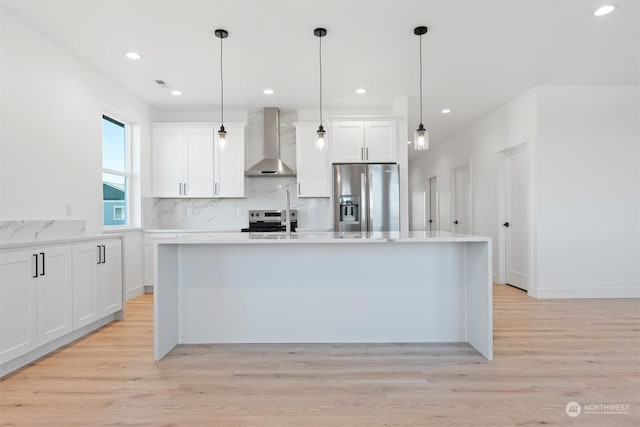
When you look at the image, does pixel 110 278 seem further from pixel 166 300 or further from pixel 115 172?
pixel 115 172

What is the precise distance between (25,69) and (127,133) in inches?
73.1

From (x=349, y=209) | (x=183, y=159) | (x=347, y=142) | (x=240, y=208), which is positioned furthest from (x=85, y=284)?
(x=347, y=142)

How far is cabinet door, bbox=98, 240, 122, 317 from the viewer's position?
328 centimetres

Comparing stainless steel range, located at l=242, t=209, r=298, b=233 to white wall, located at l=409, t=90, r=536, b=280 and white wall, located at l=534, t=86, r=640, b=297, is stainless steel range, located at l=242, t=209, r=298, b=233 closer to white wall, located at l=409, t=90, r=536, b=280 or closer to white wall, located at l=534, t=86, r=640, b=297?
white wall, located at l=409, t=90, r=536, b=280

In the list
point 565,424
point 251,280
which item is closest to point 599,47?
point 565,424

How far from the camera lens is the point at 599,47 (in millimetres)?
3424

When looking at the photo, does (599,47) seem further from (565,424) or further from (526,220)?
(565,424)

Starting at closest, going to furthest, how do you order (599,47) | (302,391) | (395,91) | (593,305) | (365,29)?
1. (302,391)
2. (365,29)
3. (599,47)
4. (593,305)
5. (395,91)

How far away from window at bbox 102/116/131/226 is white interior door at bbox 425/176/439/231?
6.57 meters

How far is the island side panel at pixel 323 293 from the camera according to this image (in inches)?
111

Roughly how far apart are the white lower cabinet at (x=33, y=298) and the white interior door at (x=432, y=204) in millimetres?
7522

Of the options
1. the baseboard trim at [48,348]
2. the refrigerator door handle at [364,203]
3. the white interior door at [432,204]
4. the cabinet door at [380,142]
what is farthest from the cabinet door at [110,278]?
the white interior door at [432,204]

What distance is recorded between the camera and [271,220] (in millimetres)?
5312

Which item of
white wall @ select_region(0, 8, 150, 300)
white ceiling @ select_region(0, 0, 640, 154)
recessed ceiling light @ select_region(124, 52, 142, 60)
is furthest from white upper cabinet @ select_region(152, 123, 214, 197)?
recessed ceiling light @ select_region(124, 52, 142, 60)
